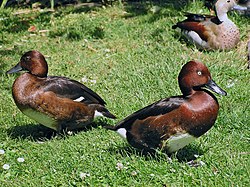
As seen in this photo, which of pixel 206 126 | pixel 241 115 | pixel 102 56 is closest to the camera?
pixel 206 126

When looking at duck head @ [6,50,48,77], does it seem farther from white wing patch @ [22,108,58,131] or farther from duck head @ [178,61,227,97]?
duck head @ [178,61,227,97]

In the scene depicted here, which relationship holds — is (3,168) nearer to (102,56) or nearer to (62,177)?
(62,177)

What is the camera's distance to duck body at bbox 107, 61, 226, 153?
14.5ft

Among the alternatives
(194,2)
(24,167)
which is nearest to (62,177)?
(24,167)

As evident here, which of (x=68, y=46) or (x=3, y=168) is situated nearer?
(x=3, y=168)

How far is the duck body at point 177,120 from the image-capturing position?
443 cm

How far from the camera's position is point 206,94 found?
4.52 metres

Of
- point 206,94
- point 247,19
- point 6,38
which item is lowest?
point 6,38

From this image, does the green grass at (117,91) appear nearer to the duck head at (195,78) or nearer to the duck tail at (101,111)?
the duck tail at (101,111)

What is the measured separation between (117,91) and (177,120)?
7.35 ft

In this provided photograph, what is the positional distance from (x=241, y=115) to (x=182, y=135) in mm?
1211

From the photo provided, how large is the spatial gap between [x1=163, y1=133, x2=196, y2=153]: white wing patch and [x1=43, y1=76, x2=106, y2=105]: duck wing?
1.40 meters

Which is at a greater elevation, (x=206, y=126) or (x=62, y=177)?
(x=206, y=126)

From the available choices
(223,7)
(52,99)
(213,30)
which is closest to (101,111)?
(52,99)
